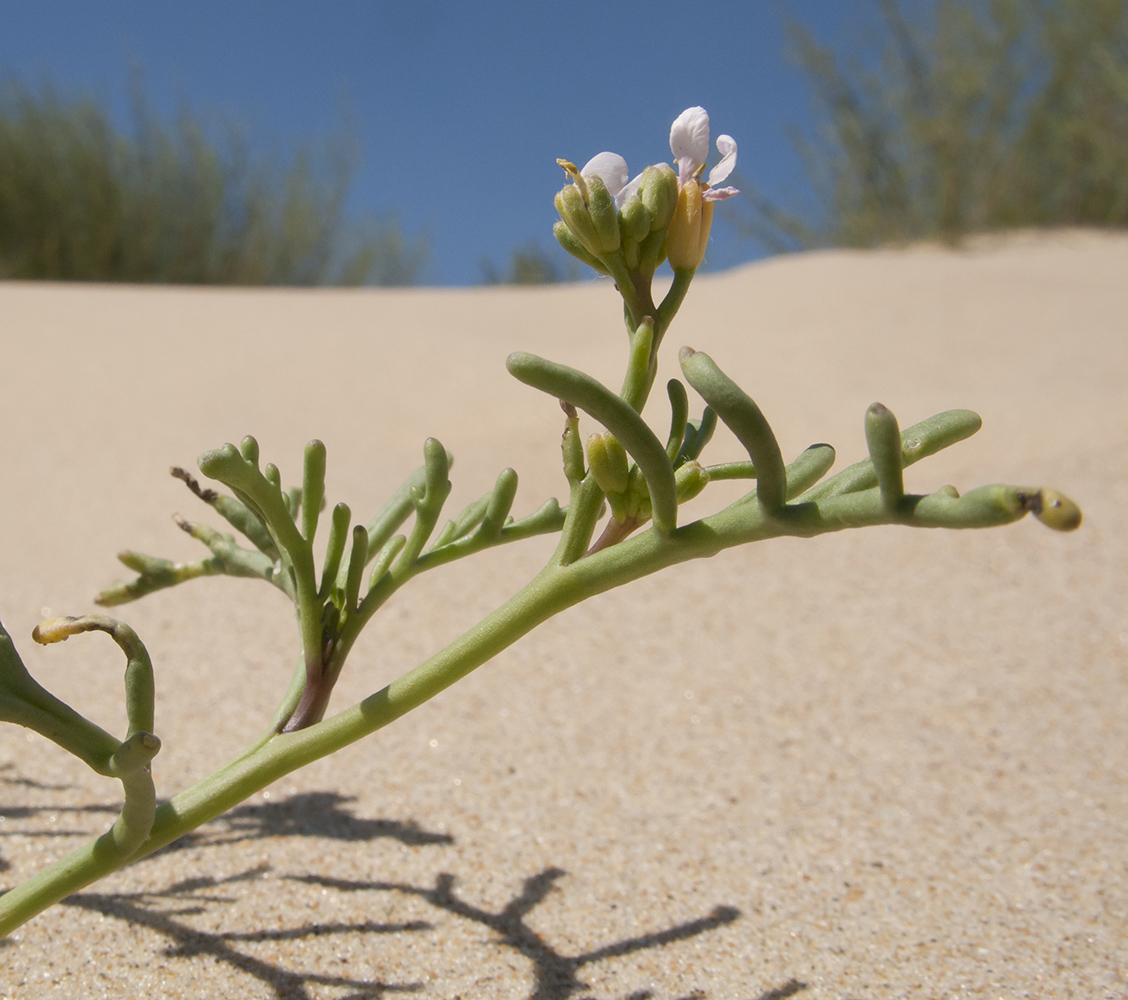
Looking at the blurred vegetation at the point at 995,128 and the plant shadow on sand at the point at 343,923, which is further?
the blurred vegetation at the point at 995,128

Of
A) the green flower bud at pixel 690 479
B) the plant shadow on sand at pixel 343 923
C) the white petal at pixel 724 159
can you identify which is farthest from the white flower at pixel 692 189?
the plant shadow on sand at pixel 343 923

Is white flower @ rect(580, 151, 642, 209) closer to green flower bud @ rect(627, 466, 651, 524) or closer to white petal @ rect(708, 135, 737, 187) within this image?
white petal @ rect(708, 135, 737, 187)

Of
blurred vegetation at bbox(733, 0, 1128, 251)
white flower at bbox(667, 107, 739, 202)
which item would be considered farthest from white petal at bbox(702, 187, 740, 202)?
blurred vegetation at bbox(733, 0, 1128, 251)

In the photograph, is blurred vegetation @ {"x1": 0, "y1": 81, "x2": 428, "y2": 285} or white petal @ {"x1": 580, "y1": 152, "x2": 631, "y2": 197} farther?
blurred vegetation @ {"x1": 0, "y1": 81, "x2": 428, "y2": 285}

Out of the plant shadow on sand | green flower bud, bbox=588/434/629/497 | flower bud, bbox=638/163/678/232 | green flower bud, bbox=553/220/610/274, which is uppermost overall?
flower bud, bbox=638/163/678/232

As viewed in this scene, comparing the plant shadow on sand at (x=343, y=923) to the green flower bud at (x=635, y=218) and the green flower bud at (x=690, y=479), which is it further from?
the green flower bud at (x=635, y=218)

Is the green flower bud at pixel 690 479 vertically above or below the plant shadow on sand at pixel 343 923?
above
